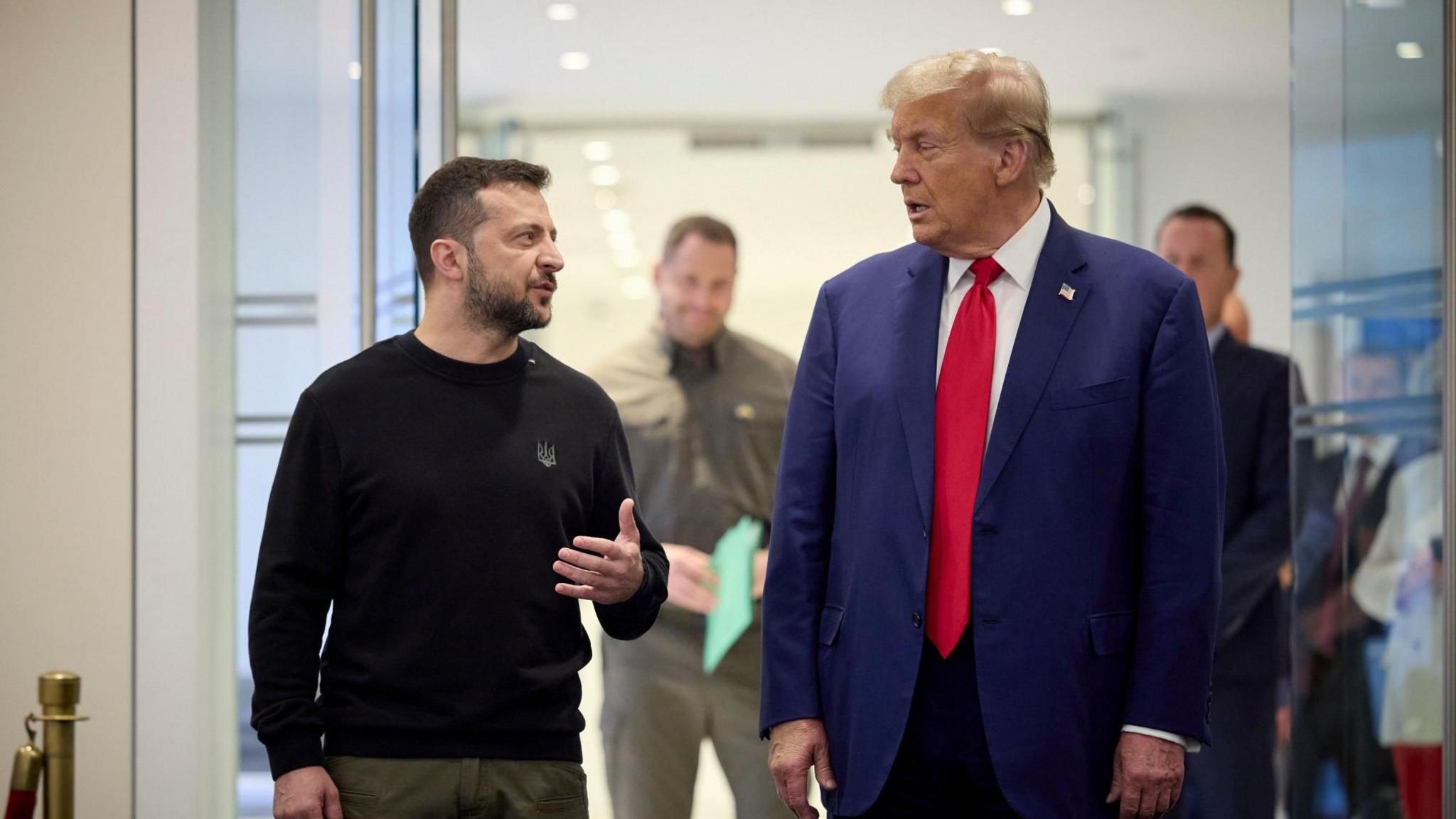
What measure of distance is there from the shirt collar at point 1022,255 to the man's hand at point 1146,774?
658mm

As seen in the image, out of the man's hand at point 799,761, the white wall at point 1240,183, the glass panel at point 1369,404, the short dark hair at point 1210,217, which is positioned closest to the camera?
the man's hand at point 799,761

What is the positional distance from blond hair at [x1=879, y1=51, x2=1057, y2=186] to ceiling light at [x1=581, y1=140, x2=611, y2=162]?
216 cm

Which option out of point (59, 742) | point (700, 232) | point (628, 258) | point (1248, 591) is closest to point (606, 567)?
point (59, 742)

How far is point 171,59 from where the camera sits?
347 cm

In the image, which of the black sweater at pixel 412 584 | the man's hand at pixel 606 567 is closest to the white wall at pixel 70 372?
the black sweater at pixel 412 584

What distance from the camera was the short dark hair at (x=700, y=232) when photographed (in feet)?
13.6

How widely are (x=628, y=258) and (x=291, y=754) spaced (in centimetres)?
240

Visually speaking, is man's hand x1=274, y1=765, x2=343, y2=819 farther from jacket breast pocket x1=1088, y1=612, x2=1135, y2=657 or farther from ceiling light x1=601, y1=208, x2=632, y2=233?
ceiling light x1=601, y1=208, x2=632, y2=233

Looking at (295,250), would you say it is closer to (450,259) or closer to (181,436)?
(181,436)

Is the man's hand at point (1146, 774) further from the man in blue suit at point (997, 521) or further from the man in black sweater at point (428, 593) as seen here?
the man in black sweater at point (428, 593)

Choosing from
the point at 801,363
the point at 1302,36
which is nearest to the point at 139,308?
the point at 801,363

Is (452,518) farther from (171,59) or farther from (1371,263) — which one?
(1371,263)

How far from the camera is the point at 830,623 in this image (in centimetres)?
215

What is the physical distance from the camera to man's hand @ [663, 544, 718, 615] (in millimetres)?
3926
